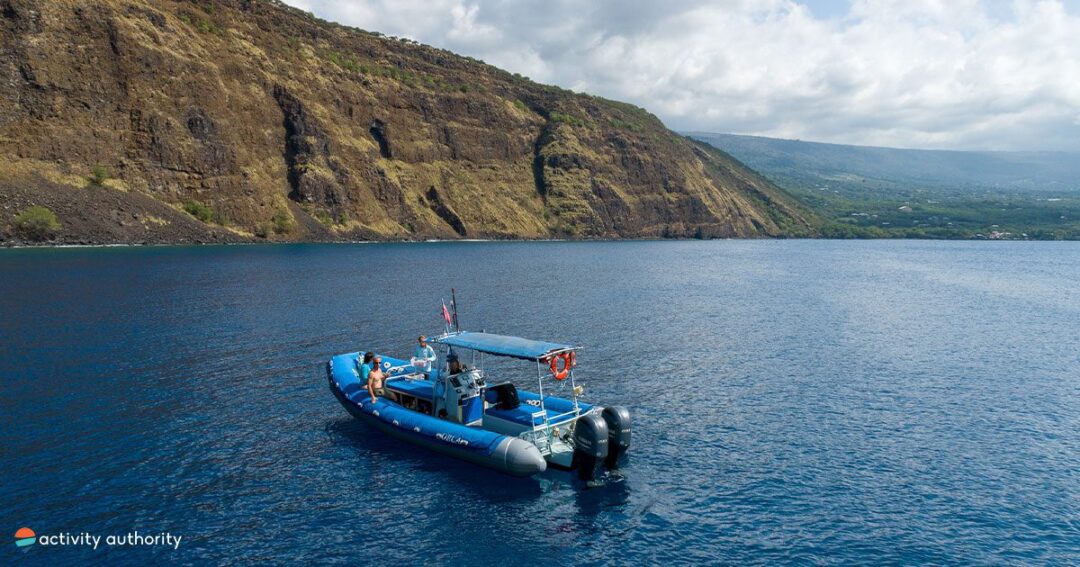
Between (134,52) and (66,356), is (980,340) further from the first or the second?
(134,52)

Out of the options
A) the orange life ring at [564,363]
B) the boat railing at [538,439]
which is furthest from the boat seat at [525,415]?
the orange life ring at [564,363]

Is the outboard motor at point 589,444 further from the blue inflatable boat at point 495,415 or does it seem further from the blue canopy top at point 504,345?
the blue canopy top at point 504,345

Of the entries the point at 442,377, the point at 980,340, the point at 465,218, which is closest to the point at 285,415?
the point at 442,377

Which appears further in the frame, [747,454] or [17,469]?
[747,454]

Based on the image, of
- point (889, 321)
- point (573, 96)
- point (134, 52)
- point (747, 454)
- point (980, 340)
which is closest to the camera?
point (747, 454)

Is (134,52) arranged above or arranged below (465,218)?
above

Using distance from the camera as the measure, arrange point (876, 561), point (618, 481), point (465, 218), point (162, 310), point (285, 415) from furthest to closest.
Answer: point (465, 218) < point (162, 310) < point (285, 415) < point (618, 481) < point (876, 561)

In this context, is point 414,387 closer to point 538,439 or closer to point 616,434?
point 538,439
